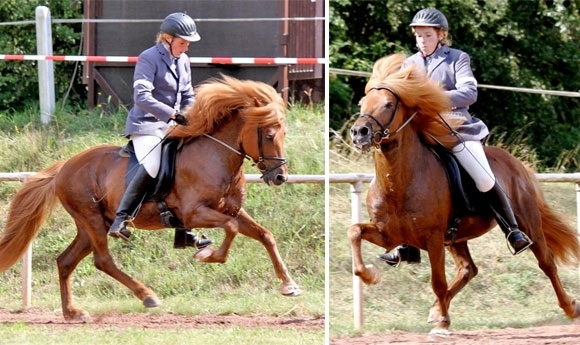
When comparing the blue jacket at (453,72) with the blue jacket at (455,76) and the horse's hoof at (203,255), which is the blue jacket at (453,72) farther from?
the horse's hoof at (203,255)

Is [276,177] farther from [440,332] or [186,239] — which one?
[440,332]

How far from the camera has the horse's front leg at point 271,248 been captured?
296 inches

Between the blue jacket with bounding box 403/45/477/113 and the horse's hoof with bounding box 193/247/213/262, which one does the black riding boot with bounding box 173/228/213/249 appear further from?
the blue jacket with bounding box 403/45/477/113

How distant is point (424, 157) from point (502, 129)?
325 inches

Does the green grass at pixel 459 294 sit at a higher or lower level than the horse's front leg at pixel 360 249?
lower

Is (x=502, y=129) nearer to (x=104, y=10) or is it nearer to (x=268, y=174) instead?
(x=104, y=10)

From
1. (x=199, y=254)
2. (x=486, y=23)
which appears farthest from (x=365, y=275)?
(x=486, y=23)

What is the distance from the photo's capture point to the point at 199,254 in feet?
24.1

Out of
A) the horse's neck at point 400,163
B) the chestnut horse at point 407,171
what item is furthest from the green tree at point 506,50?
the horse's neck at point 400,163

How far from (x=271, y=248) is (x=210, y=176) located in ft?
2.15

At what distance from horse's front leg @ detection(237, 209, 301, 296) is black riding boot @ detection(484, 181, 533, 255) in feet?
4.75

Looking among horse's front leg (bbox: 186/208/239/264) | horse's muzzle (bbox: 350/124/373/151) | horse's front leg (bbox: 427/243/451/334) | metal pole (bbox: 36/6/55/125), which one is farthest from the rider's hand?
metal pole (bbox: 36/6/55/125)

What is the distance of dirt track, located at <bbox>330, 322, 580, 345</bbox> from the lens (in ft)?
24.0

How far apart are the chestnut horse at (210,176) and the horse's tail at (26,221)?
38cm
